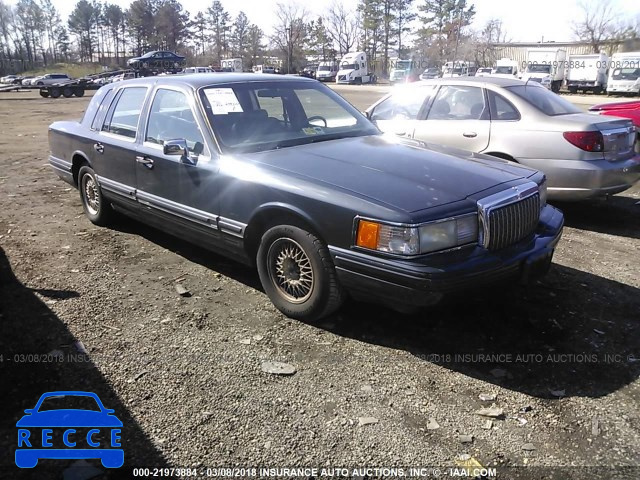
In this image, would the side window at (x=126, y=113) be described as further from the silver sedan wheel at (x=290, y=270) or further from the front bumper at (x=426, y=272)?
the front bumper at (x=426, y=272)

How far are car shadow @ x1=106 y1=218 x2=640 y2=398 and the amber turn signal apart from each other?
1.74 feet

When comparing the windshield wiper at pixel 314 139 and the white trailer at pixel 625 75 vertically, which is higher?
the white trailer at pixel 625 75

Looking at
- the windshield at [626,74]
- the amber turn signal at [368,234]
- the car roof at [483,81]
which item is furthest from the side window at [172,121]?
the windshield at [626,74]

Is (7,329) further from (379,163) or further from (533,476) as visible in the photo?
(533,476)

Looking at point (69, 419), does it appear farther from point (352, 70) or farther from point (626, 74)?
point (352, 70)

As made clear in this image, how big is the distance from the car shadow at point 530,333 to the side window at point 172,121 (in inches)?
51.1

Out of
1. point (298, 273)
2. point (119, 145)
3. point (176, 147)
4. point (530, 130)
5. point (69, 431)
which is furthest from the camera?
point (530, 130)

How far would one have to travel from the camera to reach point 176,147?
410 cm

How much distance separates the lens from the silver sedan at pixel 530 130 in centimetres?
564

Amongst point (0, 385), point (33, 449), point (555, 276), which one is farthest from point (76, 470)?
point (555, 276)

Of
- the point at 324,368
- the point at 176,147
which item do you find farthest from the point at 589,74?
the point at 324,368

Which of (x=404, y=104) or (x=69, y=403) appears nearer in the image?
(x=69, y=403)

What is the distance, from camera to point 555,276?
4.59 meters

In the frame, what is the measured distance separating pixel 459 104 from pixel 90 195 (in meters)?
4.49
